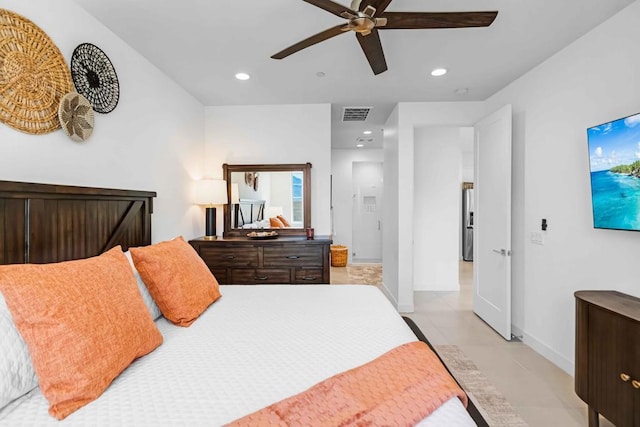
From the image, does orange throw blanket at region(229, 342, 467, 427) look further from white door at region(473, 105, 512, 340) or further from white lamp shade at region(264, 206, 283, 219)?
white lamp shade at region(264, 206, 283, 219)

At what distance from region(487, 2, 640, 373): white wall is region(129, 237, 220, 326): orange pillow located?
8.72ft

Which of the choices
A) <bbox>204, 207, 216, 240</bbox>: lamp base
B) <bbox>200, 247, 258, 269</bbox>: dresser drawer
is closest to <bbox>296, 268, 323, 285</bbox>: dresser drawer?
<bbox>200, 247, 258, 269</bbox>: dresser drawer

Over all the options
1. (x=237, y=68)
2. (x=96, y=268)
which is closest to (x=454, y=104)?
(x=237, y=68)

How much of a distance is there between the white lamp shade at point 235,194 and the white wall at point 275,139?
0.24m

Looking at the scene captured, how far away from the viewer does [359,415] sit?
84 cm

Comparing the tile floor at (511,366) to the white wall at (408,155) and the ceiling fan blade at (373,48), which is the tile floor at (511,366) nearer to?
the white wall at (408,155)

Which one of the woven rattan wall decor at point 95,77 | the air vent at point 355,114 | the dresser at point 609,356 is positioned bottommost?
the dresser at point 609,356

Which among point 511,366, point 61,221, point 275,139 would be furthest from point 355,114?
point 61,221

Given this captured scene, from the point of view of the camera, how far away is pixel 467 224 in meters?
7.13

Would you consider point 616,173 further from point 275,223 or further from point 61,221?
point 61,221

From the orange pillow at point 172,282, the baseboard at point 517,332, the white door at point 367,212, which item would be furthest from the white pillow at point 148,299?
the white door at point 367,212

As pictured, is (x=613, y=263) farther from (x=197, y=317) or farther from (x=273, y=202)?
(x=273, y=202)

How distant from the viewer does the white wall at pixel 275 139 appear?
3688mm

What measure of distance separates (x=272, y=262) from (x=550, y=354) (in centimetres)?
263
